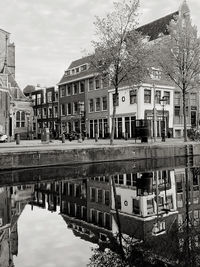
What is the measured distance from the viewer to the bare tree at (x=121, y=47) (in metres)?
27.0

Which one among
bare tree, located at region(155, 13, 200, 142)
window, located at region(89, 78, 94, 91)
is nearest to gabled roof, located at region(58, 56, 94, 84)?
window, located at region(89, 78, 94, 91)

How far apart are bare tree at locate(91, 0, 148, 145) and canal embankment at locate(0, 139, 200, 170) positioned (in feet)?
8.13

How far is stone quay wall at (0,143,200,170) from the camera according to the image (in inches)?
793

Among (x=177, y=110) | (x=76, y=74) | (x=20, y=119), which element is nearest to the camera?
(x=177, y=110)

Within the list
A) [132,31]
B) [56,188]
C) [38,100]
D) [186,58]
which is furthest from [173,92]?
[56,188]

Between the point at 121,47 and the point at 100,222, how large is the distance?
21.1 metres

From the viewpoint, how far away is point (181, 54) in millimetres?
31219

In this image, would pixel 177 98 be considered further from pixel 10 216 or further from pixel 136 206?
pixel 10 216

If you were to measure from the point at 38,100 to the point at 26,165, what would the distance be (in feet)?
149

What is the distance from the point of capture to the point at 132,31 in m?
27.3

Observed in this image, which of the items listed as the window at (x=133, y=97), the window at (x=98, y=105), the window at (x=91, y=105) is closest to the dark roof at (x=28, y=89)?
the window at (x=91, y=105)

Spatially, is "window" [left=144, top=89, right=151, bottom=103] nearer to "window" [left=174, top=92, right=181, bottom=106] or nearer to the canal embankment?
"window" [left=174, top=92, right=181, bottom=106]

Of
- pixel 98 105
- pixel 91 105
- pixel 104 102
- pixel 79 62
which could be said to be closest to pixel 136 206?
pixel 104 102

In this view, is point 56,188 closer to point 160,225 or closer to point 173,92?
point 160,225
